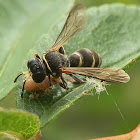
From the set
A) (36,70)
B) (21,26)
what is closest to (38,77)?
(36,70)

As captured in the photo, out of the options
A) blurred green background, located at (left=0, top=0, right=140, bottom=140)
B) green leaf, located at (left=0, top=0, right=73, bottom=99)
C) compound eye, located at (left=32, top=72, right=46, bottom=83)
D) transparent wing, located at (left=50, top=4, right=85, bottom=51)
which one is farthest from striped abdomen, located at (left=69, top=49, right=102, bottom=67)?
blurred green background, located at (left=0, top=0, right=140, bottom=140)

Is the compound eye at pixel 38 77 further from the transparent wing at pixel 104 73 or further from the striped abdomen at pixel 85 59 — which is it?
the striped abdomen at pixel 85 59

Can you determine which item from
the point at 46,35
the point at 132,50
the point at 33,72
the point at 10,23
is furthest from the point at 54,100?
the point at 10,23

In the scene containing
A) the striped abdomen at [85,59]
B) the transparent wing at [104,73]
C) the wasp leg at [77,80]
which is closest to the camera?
the transparent wing at [104,73]

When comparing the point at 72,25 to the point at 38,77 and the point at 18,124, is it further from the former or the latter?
the point at 18,124

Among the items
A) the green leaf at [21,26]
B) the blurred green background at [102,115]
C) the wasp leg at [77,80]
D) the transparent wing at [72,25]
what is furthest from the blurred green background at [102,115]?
the wasp leg at [77,80]

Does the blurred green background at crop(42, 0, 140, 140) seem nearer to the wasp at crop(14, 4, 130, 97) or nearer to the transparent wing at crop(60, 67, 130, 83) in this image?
the wasp at crop(14, 4, 130, 97)

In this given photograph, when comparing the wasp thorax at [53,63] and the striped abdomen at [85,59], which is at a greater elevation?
the wasp thorax at [53,63]
